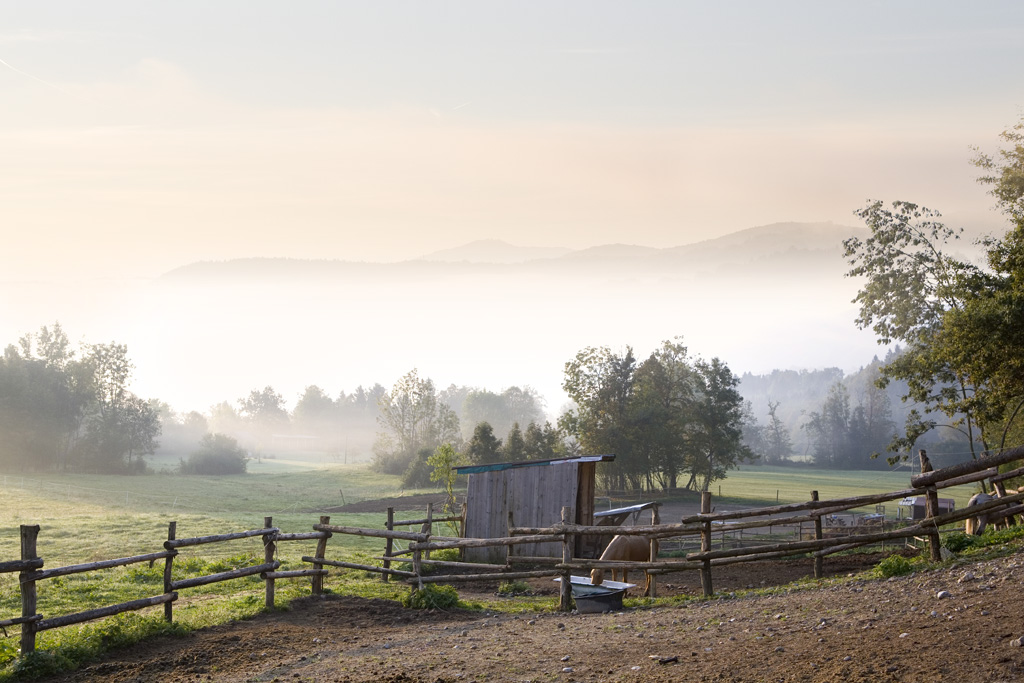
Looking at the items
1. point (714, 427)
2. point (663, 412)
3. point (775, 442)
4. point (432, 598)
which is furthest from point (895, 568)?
point (775, 442)

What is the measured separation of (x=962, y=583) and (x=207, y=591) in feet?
43.4

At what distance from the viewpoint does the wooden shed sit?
63.5 feet

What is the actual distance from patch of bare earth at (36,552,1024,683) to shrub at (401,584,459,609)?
8.8 inches

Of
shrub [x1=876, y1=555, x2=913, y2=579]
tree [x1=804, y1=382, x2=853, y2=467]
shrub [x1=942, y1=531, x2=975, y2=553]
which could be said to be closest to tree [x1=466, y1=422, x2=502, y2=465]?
shrub [x1=942, y1=531, x2=975, y2=553]

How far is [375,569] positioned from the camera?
15.1 metres

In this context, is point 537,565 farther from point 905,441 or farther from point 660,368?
point 660,368

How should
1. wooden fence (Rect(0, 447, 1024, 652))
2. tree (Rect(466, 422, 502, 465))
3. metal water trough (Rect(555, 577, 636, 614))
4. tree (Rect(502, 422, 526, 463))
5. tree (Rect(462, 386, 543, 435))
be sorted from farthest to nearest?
tree (Rect(462, 386, 543, 435))
tree (Rect(502, 422, 526, 463))
tree (Rect(466, 422, 502, 465))
metal water trough (Rect(555, 577, 636, 614))
wooden fence (Rect(0, 447, 1024, 652))

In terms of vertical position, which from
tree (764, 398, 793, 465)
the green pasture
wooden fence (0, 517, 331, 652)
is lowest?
the green pasture

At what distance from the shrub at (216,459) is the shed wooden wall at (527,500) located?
196ft

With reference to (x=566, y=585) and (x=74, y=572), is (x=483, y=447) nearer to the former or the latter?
(x=566, y=585)

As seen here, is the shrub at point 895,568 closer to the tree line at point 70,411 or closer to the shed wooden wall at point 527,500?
the shed wooden wall at point 527,500

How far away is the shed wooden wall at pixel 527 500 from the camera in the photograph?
19406mm

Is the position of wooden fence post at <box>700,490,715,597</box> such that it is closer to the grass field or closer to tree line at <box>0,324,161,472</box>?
the grass field

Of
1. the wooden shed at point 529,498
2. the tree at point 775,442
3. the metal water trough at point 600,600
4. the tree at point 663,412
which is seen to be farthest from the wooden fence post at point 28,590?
the tree at point 775,442
